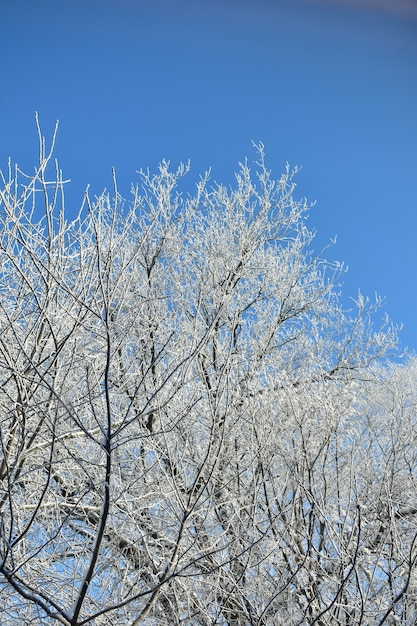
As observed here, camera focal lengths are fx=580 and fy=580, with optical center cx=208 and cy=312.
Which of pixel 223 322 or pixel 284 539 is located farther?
pixel 223 322

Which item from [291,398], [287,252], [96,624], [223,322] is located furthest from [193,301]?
[96,624]

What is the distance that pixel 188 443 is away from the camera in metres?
5.04

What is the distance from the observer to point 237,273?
829 centimetres

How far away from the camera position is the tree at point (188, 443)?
2.86 metres

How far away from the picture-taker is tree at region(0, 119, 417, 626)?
9.39ft

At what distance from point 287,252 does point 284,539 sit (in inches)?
203

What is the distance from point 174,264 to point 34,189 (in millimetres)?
5193

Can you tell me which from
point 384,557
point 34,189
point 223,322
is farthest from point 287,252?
point 34,189

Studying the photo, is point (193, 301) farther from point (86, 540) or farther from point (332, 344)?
point (86, 540)

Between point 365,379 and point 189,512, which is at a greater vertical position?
point 365,379

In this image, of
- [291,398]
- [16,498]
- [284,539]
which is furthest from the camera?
[291,398]

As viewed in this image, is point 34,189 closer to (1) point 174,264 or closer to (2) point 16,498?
(2) point 16,498

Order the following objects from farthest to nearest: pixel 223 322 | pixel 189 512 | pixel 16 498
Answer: pixel 223 322 → pixel 16 498 → pixel 189 512

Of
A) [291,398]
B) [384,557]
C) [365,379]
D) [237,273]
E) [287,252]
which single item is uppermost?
[287,252]
